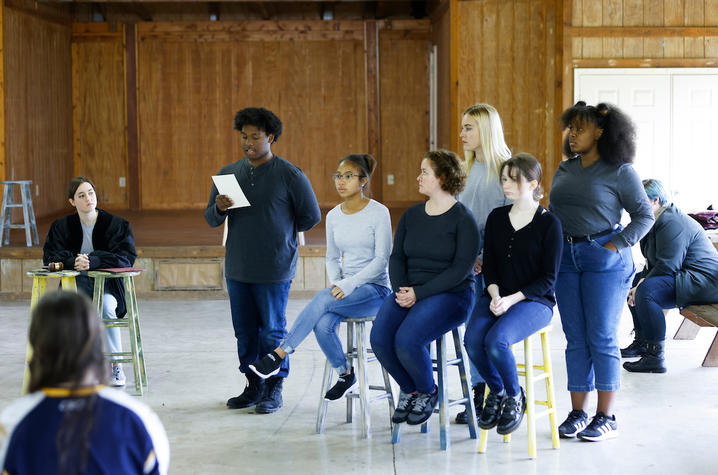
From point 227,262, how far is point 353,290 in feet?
2.28

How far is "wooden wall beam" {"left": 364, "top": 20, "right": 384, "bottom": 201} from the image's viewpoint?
11008 mm

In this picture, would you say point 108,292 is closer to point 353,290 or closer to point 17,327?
point 353,290

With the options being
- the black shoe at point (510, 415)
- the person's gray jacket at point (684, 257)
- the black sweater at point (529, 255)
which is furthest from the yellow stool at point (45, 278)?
the person's gray jacket at point (684, 257)

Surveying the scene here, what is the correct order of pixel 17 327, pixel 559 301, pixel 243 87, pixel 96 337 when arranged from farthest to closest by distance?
pixel 243 87 < pixel 17 327 < pixel 559 301 < pixel 96 337

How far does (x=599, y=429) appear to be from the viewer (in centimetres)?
331

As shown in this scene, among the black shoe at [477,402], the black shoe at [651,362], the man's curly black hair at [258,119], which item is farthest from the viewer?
the black shoe at [651,362]

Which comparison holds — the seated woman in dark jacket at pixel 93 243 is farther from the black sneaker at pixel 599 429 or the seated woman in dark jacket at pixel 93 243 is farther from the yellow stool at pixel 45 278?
the black sneaker at pixel 599 429

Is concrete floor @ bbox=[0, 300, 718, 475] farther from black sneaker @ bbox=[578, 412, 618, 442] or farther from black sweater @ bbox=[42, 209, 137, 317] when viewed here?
black sweater @ bbox=[42, 209, 137, 317]

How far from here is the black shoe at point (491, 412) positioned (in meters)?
3.03

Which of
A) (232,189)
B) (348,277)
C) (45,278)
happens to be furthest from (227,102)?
(348,277)

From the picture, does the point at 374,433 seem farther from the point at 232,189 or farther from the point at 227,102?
the point at 227,102

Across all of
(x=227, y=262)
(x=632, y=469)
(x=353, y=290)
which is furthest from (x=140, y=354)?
(x=632, y=469)

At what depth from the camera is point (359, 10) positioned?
11281mm

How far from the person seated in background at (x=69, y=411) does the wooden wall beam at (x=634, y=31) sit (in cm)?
703
